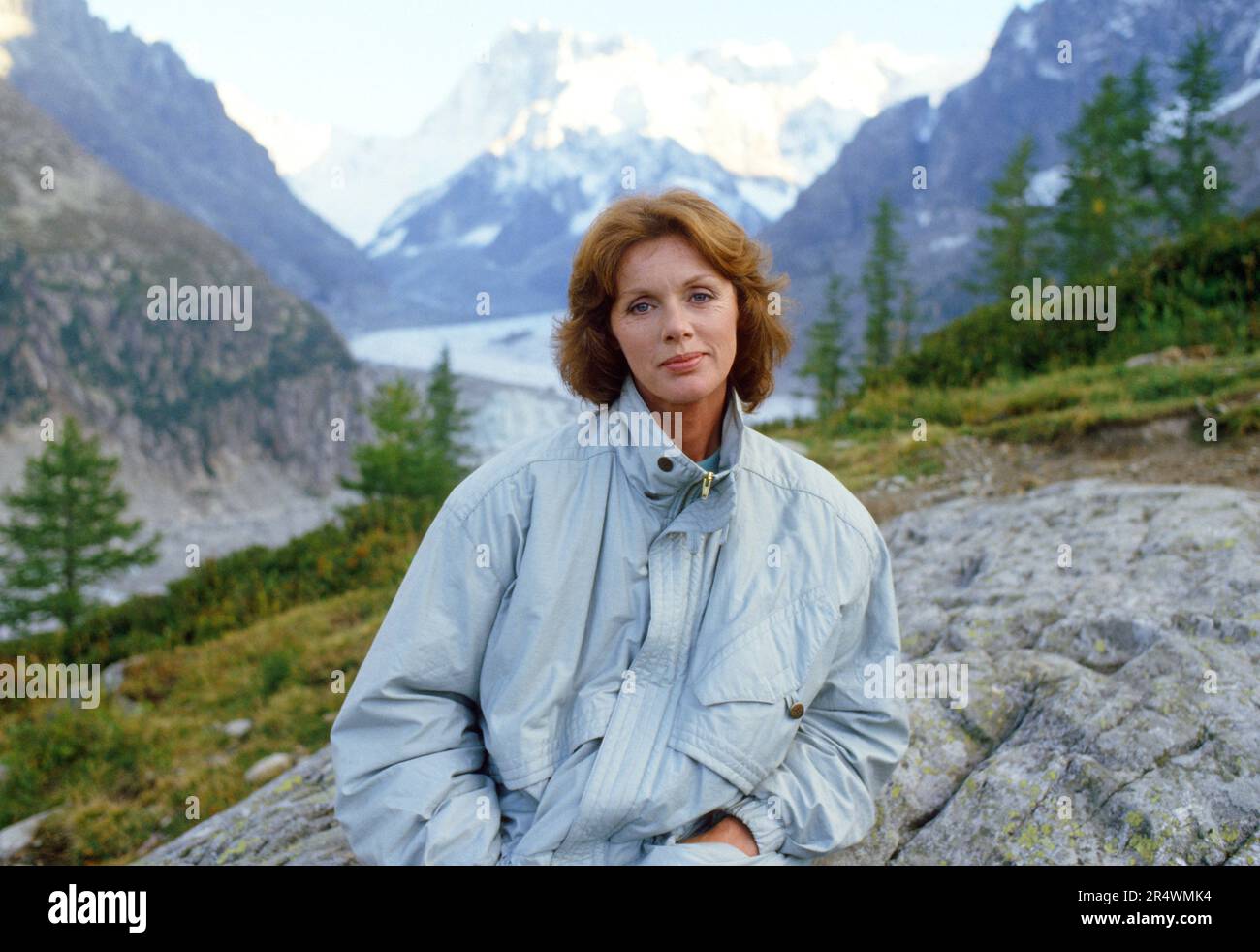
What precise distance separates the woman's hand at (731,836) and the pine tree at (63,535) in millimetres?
27874

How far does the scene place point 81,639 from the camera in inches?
555

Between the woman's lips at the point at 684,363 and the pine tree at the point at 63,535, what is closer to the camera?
the woman's lips at the point at 684,363

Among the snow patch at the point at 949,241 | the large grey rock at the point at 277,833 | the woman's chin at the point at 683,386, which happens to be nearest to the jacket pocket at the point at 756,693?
the woman's chin at the point at 683,386

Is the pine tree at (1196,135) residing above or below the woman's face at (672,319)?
above

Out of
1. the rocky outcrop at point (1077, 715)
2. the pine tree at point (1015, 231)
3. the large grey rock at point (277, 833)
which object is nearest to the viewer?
the rocky outcrop at point (1077, 715)

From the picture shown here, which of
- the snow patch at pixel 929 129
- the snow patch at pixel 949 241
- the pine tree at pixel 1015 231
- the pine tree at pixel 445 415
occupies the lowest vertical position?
the pine tree at pixel 445 415

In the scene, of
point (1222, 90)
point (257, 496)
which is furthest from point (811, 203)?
point (1222, 90)

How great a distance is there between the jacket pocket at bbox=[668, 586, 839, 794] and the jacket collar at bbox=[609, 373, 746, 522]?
0.41 meters

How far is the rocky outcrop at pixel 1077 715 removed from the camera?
3.00 m

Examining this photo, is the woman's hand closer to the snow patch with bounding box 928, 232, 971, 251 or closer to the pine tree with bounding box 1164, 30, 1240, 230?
the pine tree with bounding box 1164, 30, 1240, 230

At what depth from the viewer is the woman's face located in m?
2.61

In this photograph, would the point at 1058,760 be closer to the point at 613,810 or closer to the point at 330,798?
the point at 613,810

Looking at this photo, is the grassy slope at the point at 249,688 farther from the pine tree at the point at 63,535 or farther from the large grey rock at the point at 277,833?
the pine tree at the point at 63,535
